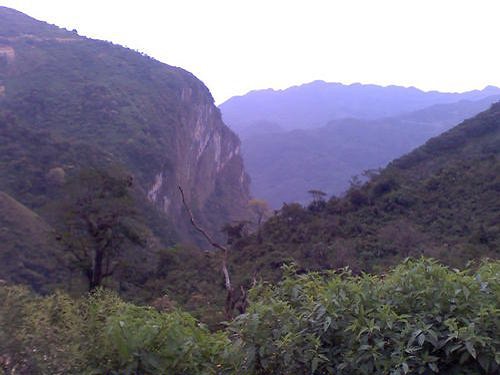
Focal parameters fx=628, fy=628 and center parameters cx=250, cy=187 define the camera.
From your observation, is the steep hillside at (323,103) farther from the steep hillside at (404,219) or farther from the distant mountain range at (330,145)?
the steep hillside at (404,219)

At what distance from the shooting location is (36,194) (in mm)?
27594

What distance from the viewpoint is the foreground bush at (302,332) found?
2389mm

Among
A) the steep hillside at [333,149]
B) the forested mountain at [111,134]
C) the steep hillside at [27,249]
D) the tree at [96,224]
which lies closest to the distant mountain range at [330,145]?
the steep hillside at [333,149]

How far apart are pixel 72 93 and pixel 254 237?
89.2 ft

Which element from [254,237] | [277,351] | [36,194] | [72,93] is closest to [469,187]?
[254,237]

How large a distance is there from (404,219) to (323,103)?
111m

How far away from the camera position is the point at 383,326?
2.46 m

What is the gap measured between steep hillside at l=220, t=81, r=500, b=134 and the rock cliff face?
143 ft

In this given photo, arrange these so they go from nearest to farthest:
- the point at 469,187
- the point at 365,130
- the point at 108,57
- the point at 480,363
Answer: the point at 480,363
the point at 469,187
the point at 108,57
the point at 365,130

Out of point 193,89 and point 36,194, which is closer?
point 36,194

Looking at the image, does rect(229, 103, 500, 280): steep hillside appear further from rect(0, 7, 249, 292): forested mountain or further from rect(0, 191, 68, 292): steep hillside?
rect(0, 191, 68, 292): steep hillside

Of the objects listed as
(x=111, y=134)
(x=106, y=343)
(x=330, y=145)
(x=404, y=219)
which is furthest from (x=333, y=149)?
(x=106, y=343)

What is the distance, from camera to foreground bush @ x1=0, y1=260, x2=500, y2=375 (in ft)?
7.84

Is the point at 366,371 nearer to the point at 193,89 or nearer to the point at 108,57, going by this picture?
the point at 108,57
